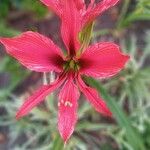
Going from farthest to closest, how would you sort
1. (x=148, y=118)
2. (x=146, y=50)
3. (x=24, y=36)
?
1. (x=146, y=50)
2. (x=148, y=118)
3. (x=24, y=36)

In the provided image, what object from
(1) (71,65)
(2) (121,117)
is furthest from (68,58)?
(2) (121,117)

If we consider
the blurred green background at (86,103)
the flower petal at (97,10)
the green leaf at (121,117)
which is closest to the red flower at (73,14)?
the flower petal at (97,10)

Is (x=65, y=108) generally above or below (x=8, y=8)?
below

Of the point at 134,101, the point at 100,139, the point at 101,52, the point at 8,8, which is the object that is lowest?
the point at 100,139

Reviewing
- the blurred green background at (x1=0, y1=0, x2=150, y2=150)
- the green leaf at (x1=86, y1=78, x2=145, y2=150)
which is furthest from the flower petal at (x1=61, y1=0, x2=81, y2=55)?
the blurred green background at (x1=0, y1=0, x2=150, y2=150)

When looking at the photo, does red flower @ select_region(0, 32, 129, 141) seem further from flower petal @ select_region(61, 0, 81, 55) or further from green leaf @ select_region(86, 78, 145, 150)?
green leaf @ select_region(86, 78, 145, 150)

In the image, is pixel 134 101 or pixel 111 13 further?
pixel 111 13

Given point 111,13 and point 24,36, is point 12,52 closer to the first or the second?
point 24,36

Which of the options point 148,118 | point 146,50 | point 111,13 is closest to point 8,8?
point 111,13
